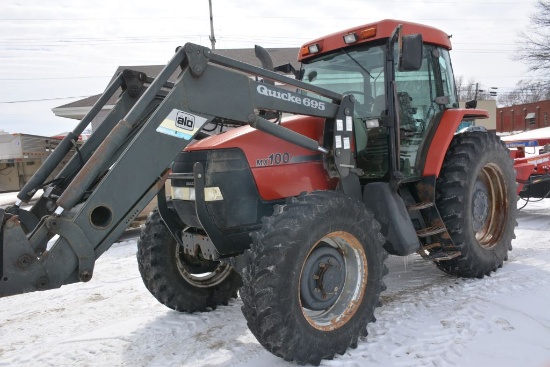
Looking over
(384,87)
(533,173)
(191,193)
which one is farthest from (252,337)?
(533,173)

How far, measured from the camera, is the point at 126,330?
3.64 meters

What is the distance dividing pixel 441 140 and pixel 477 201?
2.62ft

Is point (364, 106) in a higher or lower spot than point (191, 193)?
higher

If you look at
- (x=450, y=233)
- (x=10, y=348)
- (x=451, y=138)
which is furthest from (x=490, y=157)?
(x=10, y=348)

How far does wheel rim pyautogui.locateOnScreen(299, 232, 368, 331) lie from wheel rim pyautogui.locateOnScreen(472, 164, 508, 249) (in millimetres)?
1984

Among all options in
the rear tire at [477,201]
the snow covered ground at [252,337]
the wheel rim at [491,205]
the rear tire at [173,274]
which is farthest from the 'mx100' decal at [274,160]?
the wheel rim at [491,205]

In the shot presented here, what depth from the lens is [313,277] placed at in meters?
3.09

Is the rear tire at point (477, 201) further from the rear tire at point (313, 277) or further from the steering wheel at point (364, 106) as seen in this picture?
the rear tire at point (313, 277)

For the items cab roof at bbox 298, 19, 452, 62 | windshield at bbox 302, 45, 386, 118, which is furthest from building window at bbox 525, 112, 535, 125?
windshield at bbox 302, 45, 386, 118

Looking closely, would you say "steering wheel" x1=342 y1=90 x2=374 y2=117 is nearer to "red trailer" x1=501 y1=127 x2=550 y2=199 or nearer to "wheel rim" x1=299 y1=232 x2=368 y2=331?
"wheel rim" x1=299 y1=232 x2=368 y2=331

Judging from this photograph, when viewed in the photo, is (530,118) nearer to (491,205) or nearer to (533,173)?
(533,173)

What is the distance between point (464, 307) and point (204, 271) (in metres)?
2.14

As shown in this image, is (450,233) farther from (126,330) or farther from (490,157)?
(126,330)

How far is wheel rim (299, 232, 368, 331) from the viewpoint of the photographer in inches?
120
